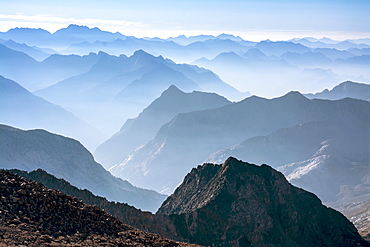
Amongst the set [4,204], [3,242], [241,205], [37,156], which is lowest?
[3,242]

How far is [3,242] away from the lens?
70.5ft

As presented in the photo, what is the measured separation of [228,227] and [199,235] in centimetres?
308

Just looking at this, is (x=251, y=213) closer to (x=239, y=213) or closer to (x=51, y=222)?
(x=239, y=213)

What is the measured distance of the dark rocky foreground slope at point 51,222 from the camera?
2309 centimetres

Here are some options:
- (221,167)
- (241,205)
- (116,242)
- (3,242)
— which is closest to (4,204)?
(3,242)

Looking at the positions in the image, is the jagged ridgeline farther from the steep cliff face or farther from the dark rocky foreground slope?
the dark rocky foreground slope

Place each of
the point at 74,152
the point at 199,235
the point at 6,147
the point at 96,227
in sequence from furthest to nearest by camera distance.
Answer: the point at 74,152
the point at 6,147
the point at 199,235
the point at 96,227

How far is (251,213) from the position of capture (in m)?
52.4

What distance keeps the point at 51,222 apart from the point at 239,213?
2975 cm

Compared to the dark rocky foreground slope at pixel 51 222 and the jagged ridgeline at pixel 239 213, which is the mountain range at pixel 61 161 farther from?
the dark rocky foreground slope at pixel 51 222

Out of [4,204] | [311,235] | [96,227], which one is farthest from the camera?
[311,235]

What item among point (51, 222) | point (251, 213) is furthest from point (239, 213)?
point (51, 222)

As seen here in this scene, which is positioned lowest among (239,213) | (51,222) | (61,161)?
(51,222)

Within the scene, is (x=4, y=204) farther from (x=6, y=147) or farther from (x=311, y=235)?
(x=6, y=147)
